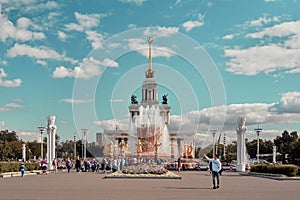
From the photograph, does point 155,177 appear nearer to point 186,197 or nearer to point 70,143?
point 186,197

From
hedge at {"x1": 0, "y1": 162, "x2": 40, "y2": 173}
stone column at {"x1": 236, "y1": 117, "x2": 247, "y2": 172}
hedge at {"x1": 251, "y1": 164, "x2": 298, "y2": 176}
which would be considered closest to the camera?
hedge at {"x1": 251, "y1": 164, "x2": 298, "y2": 176}

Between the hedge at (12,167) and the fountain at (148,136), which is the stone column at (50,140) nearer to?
the hedge at (12,167)

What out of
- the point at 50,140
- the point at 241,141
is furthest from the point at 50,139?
the point at 241,141

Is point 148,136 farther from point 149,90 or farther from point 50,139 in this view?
point 149,90

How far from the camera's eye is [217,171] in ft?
66.2

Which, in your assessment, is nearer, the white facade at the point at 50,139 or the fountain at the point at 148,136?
the white facade at the point at 50,139

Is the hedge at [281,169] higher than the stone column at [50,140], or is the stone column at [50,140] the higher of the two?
the stone column at [50,140]

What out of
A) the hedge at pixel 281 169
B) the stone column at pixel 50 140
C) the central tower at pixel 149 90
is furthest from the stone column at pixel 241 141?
the central tower at pixel 149 90

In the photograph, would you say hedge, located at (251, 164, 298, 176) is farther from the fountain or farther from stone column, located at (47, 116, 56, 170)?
the fountain

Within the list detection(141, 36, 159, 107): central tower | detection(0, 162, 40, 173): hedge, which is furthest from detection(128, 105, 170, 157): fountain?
detection(0, 162, 40, 173): hedge

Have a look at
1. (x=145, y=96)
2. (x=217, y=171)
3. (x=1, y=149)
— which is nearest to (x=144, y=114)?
(x=145, y=96)

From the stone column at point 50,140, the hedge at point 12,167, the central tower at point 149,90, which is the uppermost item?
the central tower at point 149,90

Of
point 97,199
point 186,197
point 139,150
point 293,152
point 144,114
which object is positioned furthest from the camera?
point 144,114

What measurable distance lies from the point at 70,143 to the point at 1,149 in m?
43.0
